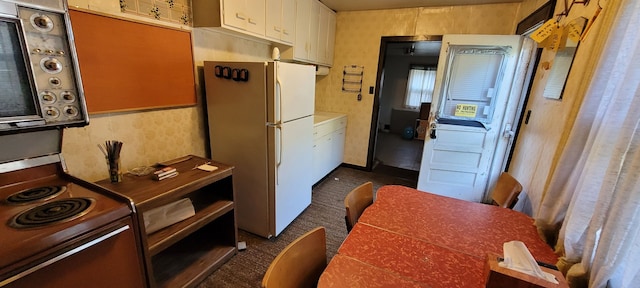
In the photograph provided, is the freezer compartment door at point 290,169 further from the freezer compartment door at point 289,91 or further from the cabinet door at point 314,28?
the cabinet door at point 314,28

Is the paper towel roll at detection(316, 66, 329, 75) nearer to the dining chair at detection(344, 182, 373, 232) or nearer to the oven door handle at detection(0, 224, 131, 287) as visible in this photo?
the dining chair at detection(344, 182, 373, 232)

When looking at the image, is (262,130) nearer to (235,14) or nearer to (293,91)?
(293,91)

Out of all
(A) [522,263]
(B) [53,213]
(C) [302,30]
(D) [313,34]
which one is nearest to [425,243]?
(A) [522,263]

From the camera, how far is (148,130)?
1786 mm

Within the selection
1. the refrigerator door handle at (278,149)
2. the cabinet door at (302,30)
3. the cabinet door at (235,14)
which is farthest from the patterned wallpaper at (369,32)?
the refrigerator door handle at (278,149)

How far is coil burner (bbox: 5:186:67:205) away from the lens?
3.37 feet

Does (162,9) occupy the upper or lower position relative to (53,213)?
upper

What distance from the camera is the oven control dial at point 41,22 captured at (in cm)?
98

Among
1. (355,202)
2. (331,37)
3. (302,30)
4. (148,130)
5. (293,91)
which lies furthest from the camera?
(331,37)

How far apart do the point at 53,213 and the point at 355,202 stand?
1353mm

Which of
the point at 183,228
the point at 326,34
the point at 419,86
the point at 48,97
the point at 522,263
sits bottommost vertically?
the point at 183,228

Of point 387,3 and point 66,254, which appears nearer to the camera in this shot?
point 66,254

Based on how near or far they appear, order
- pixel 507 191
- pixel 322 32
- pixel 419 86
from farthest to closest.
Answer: pixel 419 86 < pixel 322 32 < pixel 507 191

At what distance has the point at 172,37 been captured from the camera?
5.91ft
